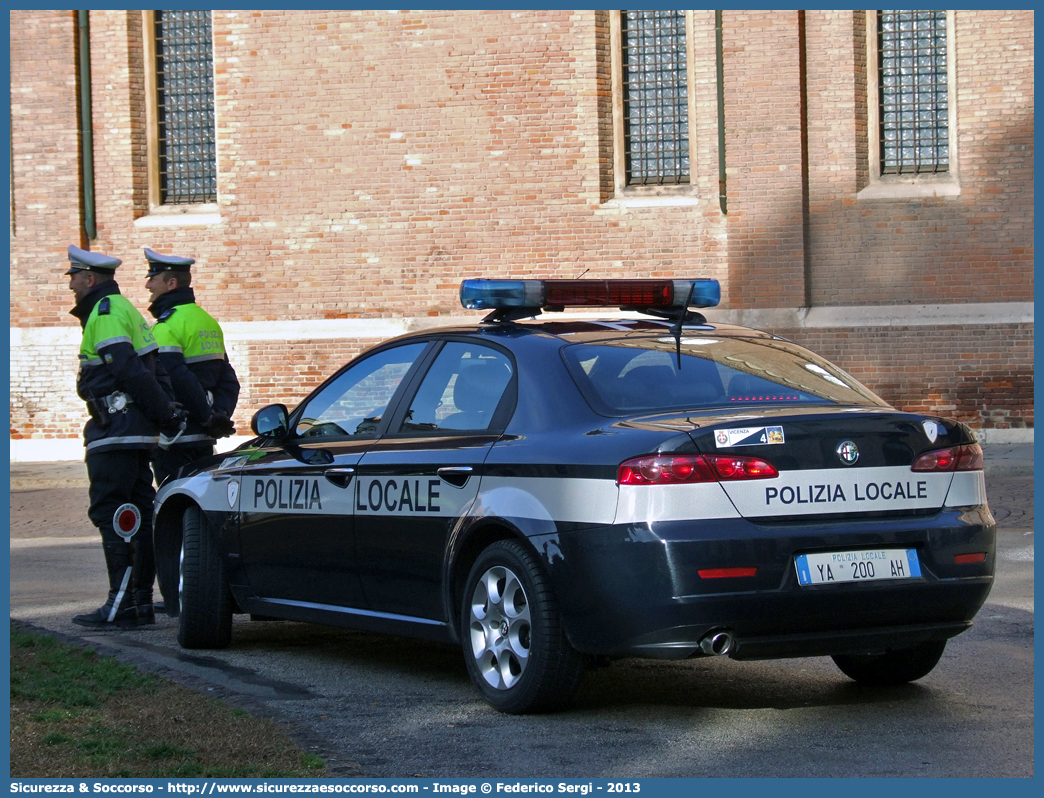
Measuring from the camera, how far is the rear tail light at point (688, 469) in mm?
4672

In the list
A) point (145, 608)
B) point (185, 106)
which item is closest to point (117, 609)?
point (145, 608)

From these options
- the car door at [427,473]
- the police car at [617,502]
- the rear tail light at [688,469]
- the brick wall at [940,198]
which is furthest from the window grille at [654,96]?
the rear tail light at [688,469]

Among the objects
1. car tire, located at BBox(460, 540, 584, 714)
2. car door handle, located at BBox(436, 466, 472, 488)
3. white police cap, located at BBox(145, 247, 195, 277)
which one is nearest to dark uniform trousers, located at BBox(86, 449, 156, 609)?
white police cap, located at BBox(145, 247, 195, 277)

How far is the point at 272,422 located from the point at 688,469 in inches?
101

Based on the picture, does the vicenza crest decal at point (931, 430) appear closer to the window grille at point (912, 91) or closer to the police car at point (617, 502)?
the police car at point (617, 502)

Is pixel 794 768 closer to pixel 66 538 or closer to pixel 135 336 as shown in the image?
pixel 135 336

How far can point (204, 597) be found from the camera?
6855 mm

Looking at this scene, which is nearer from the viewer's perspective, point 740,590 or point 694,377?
point 740,590

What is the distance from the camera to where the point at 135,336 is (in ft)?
25.1

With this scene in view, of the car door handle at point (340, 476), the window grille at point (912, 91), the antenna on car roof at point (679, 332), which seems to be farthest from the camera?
the window grille at point (912, 91)

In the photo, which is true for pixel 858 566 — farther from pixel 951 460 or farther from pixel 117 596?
pixel 117 596

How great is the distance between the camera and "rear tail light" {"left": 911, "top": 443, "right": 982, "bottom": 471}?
501cm

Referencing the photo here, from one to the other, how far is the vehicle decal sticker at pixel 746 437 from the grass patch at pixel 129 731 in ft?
5.56

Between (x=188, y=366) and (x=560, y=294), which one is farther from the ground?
(x=560, y=294)
